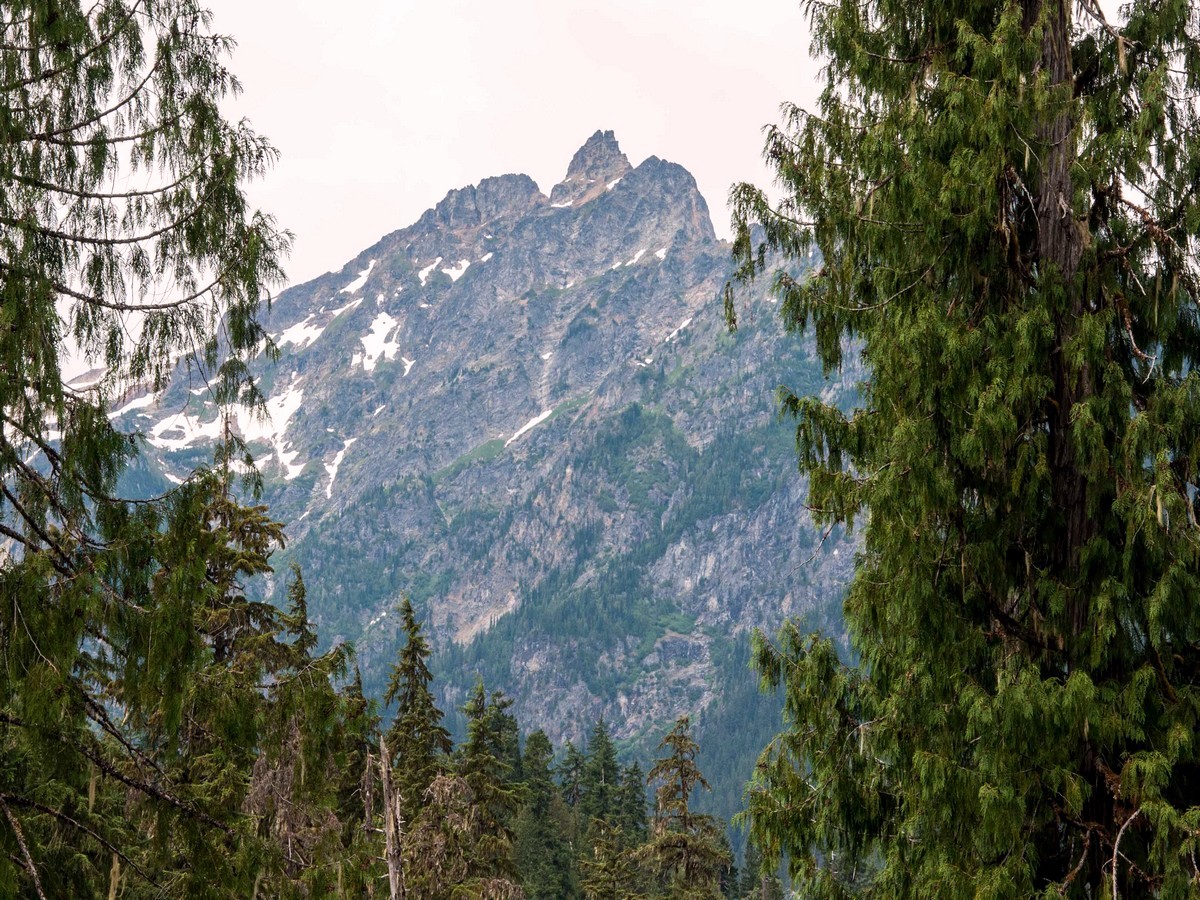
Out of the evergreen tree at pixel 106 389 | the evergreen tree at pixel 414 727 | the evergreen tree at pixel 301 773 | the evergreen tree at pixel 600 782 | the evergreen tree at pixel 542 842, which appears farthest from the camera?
the evergreen tree at pixel 600 782

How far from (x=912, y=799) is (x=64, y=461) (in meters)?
6.04

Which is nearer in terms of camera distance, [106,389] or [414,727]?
[106,389]

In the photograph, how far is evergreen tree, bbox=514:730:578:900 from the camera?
4712cm

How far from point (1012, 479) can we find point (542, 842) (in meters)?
47.9

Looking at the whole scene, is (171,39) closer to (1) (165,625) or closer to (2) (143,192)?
(2) (143,192)

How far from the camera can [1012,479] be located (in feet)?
25.8

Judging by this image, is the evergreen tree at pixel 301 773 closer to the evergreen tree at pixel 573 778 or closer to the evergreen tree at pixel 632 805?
the evergreen tree at pixel 632 805

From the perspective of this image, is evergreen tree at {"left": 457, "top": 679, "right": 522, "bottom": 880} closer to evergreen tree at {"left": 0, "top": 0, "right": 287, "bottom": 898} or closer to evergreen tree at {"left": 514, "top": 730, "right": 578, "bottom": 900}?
evergreen tree at {"left": 0, "top": 0, "right": 287, "bottom": 898}

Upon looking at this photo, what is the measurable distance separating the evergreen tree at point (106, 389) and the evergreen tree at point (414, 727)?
1535 centimetres

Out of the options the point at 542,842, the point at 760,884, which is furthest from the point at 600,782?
the point at 760,884

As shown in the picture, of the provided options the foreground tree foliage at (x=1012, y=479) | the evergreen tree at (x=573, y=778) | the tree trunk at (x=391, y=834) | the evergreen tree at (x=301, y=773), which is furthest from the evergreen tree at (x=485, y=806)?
the evergreen tree at (x=573, y=778)

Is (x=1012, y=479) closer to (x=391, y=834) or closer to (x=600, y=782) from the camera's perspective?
(x=391, y=834)

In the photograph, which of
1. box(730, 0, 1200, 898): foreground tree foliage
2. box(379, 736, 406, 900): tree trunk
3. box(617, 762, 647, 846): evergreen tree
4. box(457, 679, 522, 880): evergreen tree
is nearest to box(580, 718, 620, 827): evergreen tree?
box(617, 762, 647, 846): evergreen tree

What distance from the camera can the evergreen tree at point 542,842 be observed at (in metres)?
47.1
